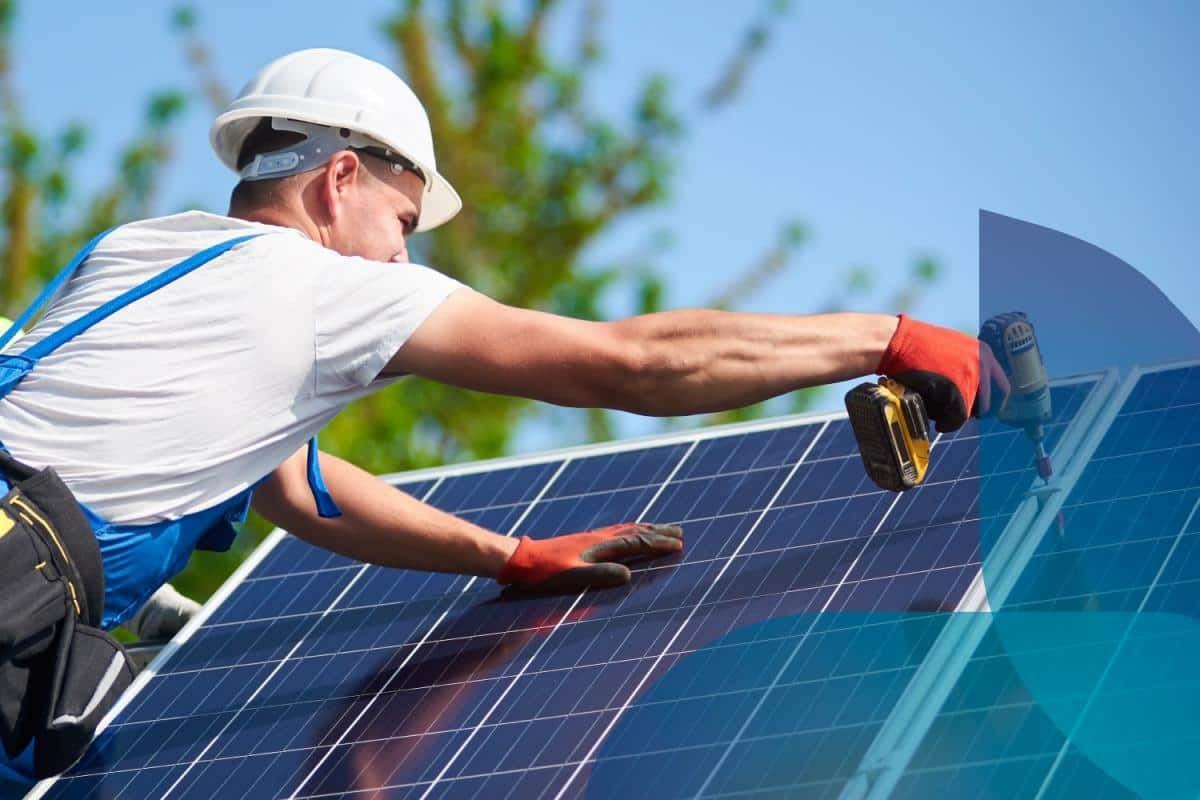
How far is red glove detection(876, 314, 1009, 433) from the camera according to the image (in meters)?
4.46

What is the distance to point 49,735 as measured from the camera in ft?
15.1

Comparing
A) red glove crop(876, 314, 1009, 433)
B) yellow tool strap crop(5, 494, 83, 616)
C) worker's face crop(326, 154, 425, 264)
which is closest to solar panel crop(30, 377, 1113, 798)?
red glove crop(876, 314, 1009, 433)

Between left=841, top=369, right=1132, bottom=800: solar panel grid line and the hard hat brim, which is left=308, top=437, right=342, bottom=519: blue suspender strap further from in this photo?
left=841, top=369, right=1132, bottom=800: solar panel grid line

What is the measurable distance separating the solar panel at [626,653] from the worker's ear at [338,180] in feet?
4.43

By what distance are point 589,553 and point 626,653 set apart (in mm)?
679

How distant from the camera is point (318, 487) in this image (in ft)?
18.3

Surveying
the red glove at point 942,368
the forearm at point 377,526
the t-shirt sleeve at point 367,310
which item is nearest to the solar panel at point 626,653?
the forearm at point 377,526

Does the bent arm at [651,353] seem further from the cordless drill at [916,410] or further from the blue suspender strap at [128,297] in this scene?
the blue suspender strap at [128,297]

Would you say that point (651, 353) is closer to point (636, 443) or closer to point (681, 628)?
point (681, 628)

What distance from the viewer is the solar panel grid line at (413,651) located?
4.75m

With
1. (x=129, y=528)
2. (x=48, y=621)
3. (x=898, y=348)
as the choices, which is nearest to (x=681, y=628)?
(x=898, y=348)

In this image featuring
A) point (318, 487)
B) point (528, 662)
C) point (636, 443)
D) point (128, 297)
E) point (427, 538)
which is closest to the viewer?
point (128, 297)

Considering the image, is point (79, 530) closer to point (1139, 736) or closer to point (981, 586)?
point (981, 586)

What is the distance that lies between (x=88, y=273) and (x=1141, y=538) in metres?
2.98
